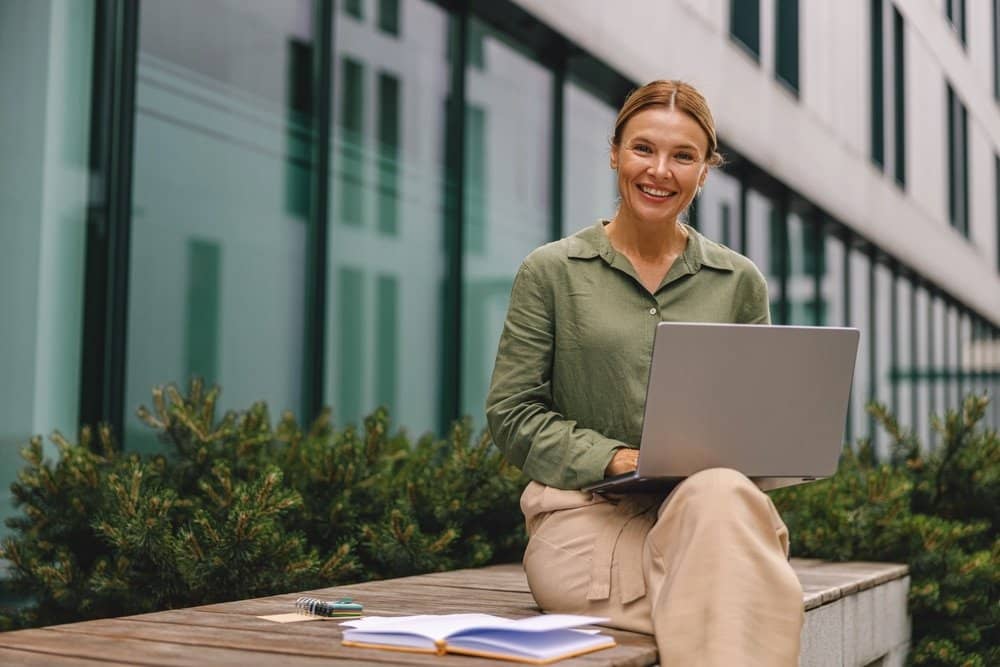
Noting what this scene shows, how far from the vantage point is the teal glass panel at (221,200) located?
5.49 metres

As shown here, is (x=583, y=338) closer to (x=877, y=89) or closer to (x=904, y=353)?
(x=877, y=89)

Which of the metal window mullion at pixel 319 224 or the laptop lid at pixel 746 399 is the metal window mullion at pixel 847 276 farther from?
the laptop lid at pixel 746 399

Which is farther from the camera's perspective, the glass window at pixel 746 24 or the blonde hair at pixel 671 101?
the glass window at pixel 746 24

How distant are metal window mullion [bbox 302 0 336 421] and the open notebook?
371 cm

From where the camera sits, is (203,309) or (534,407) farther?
(203,309)

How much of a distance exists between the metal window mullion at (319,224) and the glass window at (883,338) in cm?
1032

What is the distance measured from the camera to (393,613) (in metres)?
3.22

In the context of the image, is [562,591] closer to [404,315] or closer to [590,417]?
[590,417]

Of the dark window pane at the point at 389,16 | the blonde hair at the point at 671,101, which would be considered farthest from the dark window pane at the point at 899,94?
the blonde hair at the point at 671,101

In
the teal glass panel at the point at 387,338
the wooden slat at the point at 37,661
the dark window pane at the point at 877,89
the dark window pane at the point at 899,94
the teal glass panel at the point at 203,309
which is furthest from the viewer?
the dark window pane at the point at 899,94

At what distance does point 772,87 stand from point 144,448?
7952 mm

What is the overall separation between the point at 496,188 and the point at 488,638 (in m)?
5.62

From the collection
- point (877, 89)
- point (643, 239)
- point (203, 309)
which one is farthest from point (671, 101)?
point (877, 89)

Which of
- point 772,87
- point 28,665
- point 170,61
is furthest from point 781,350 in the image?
point 772,87
